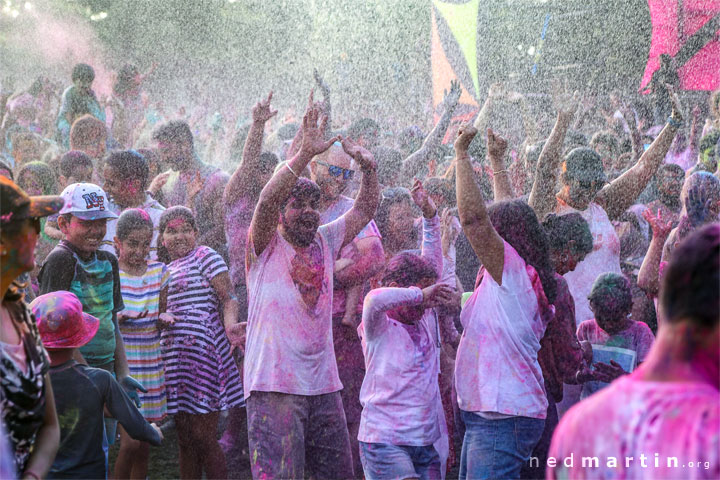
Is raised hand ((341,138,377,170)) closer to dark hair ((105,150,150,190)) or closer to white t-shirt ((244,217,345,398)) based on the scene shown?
white t-shirt ((244,217,345,398))

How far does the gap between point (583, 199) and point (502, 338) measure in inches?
47.6

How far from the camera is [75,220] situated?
326 centimetres

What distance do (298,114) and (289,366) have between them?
408 centimetres

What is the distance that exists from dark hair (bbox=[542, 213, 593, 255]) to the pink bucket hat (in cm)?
171

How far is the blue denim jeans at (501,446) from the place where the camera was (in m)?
2.72

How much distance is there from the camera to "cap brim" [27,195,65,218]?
77.3 inches

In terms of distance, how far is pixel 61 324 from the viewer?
2.62m

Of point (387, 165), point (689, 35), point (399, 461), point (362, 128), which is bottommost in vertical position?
point (399, 461)

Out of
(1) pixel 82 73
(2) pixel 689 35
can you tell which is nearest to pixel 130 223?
(1) pixel 82 73

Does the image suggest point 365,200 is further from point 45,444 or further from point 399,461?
point 45,444

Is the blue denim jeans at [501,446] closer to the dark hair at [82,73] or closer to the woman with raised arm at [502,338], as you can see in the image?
the woman with raised arm at [502,338]

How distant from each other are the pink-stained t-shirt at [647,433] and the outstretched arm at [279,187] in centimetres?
183

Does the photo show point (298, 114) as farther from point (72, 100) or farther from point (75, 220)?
point (75, 220)

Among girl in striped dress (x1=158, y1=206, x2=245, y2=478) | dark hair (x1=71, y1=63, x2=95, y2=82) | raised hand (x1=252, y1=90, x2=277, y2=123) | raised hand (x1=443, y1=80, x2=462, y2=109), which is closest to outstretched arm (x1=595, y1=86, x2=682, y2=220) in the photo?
raised hand (x1=443, y1=80, x2=462, y2=109)
